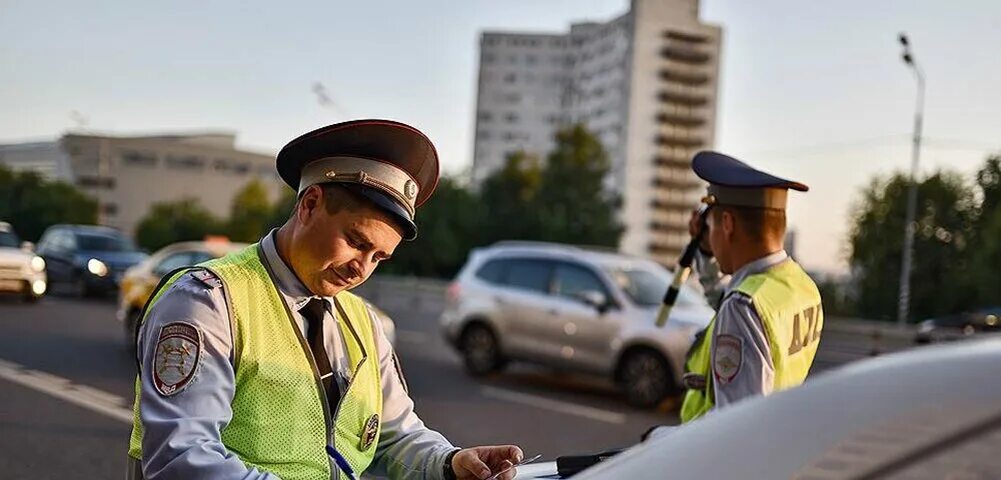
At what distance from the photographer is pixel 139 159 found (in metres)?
122

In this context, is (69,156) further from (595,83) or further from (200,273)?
(200,273)

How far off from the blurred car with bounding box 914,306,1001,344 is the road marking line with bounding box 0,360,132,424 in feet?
40.4

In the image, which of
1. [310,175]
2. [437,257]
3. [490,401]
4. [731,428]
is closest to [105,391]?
[490,401]

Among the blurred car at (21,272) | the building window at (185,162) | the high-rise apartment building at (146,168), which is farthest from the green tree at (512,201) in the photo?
the building window at (185,162)

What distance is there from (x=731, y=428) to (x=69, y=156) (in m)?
121

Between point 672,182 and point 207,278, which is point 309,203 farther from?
point 672,182

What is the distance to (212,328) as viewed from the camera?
2.06 metres

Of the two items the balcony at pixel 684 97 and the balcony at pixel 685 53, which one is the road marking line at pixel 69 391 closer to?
the balcony at pixel 685 53

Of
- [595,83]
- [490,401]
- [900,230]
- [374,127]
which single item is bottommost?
[490,401]

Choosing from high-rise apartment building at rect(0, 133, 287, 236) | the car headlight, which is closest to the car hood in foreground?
the car headlight

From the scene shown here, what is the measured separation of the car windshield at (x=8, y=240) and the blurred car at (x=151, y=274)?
27.0 ft

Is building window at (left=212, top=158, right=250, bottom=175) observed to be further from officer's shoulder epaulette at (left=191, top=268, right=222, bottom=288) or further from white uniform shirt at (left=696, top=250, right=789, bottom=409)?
officer's shoulder epaulette at (left=191, top=268, right=222, bottom=288)

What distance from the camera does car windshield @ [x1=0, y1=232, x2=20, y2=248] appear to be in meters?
20.4

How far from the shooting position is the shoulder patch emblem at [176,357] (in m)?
2.00
